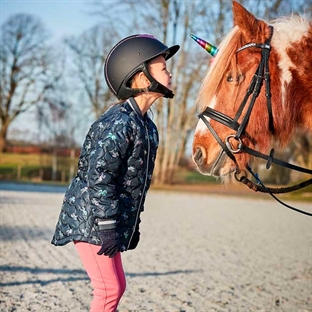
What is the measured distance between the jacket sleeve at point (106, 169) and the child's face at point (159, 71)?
37 cm

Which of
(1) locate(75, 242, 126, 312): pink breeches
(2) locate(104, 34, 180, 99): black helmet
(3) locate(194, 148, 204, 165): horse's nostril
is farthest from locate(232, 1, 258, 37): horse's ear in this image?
(1) locate(75, 242, 126, 312): pink breeches

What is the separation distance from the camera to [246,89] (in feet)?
7.85

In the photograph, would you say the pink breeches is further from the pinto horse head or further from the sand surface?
→ the sand surface

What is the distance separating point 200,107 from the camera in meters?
2.53

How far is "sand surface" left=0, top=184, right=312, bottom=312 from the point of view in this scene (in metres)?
4.63

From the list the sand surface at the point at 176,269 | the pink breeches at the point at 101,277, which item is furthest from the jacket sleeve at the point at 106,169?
the sand surface at the point at 176,269

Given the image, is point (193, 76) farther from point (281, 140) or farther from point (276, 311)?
point (281, 140)

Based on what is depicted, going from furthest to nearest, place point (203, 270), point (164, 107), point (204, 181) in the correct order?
point (204, 181), point (164, 107), point (203, 270)

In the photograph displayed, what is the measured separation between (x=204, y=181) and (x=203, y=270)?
2685 centimetres

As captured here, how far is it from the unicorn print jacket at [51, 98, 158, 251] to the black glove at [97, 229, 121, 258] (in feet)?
0.23

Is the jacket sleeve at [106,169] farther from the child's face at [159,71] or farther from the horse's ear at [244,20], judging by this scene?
the horse's ear at [244,20]

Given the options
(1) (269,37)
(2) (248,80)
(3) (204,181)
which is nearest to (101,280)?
(2) (248,80)

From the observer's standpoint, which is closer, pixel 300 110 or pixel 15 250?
pixel 300 110

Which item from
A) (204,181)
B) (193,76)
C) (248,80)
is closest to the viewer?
(248,80)
